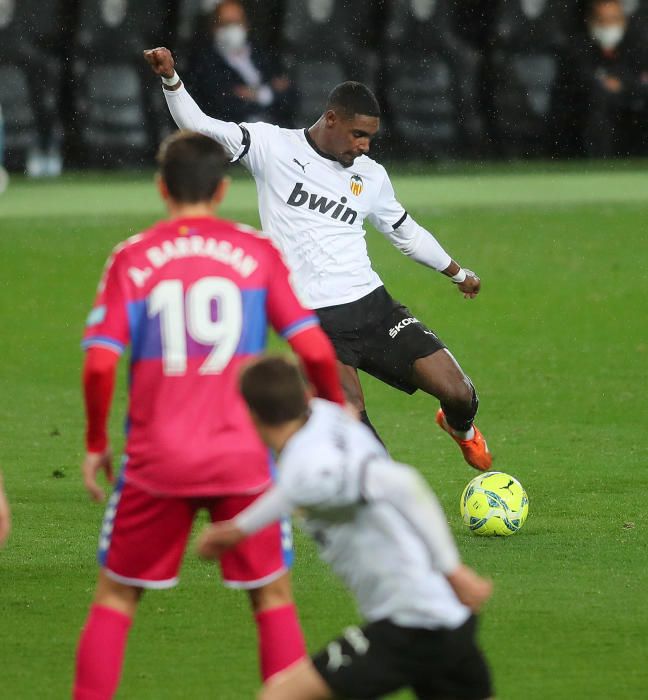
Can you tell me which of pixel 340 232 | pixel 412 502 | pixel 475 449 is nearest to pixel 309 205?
pixel 340 232

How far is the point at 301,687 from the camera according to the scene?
464 cm

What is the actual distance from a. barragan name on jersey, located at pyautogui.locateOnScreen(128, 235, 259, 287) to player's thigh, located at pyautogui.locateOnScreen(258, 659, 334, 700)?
1.33m

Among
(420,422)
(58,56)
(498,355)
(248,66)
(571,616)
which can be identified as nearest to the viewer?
(571,616)

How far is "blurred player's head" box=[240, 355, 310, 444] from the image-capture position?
15.3 feet

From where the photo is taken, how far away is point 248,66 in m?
28.2

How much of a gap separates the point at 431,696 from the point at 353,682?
Result: 278 mm

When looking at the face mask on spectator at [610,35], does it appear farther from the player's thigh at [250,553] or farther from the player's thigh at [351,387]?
the player's thigh at [250,553]

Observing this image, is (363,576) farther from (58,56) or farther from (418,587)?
(58,56)

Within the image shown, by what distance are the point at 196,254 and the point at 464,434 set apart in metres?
4.57

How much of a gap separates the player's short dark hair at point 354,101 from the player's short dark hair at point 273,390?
4.10m

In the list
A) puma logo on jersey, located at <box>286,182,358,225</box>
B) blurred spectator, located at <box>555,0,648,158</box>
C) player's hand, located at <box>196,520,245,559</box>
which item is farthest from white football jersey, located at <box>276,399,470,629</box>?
blurred spectator, located at <box>555,0,648,158</box>

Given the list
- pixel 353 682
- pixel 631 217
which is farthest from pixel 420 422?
pixel 631 217

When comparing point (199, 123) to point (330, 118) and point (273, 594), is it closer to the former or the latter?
point (330, 118)

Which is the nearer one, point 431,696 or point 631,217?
point 431,696
